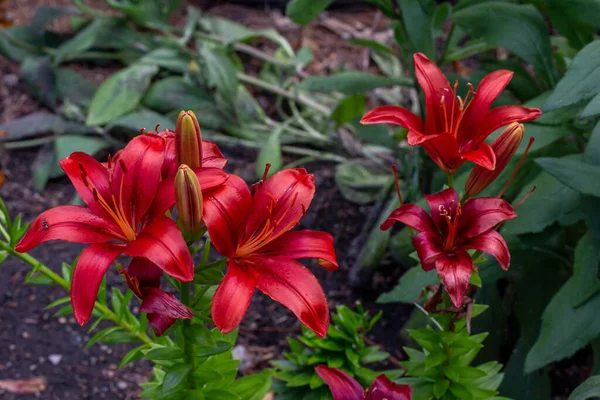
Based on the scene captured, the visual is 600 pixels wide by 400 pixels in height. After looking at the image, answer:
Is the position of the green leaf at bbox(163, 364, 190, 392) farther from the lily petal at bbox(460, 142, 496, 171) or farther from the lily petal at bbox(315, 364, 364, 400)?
the lily petal at bbox(460, 142, 496, 171)

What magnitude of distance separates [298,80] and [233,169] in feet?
1.78

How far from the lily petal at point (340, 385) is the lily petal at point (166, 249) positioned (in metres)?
0.39

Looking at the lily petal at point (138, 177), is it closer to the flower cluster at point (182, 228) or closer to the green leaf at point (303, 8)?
the flower cluster at point (182, 228)

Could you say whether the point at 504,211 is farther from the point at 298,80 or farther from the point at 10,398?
the point at 298,80

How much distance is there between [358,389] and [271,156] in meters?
1.32

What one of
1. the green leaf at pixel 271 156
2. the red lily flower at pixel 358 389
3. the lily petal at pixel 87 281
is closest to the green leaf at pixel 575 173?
the red lily flower at pixel 358 389

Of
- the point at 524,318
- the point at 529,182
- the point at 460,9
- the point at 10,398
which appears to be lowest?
the point at 10,398

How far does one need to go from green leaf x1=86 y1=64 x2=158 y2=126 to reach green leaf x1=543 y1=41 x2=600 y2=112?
170 centimetres

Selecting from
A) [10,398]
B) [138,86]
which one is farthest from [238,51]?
[10,398]

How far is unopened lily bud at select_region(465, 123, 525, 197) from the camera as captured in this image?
1.00 m

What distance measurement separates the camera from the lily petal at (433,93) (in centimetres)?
112

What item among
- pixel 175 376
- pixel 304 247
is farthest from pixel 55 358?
pixel 304 247

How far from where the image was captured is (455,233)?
1008mm

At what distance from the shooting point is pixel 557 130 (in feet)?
5.19
